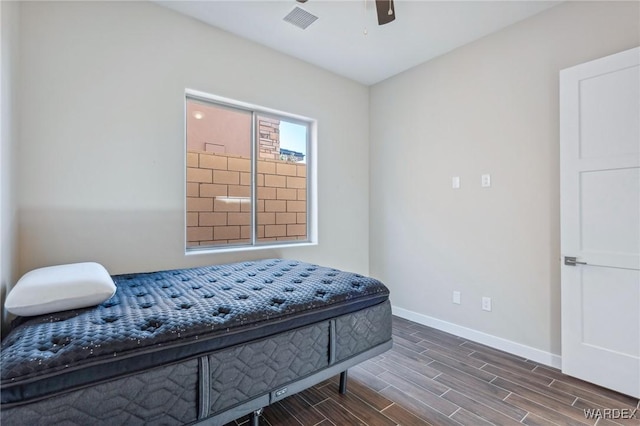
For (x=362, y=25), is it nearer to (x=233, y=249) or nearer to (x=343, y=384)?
(x=233, y=249)

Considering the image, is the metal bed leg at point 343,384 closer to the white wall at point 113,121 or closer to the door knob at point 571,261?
the white wall at point 113,121

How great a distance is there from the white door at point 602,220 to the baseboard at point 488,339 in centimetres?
18

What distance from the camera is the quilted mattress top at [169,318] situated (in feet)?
3.30

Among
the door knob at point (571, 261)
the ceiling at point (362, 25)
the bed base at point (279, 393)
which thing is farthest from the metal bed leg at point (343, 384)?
the ceiling at point (362, 25)

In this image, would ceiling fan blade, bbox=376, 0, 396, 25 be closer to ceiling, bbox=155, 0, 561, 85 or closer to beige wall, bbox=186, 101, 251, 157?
ceiling, bbox=155, 0, 561, 85

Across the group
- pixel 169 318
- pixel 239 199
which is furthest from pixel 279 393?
pixel 239 199

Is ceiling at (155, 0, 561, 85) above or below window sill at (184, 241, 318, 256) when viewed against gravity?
above

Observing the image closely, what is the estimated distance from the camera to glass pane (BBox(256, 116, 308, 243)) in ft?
10.2

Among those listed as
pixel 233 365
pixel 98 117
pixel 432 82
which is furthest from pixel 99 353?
pixel 432 82

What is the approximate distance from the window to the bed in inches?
35.4

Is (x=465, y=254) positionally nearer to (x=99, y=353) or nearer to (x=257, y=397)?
(x=257, y=397)

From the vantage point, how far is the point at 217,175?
281cm

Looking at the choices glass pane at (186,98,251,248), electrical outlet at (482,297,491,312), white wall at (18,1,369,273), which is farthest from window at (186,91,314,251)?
electrical outlet at (482,297,491,312)

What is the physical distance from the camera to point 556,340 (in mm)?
2340
